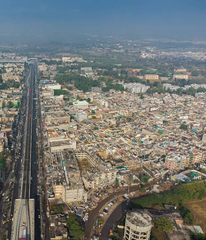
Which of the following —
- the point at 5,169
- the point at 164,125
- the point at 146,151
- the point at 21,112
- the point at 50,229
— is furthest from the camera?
the point at 21,112

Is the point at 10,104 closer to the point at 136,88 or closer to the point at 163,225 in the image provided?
the point at 136,88

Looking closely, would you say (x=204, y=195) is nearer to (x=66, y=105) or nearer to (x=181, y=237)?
(x=181, y=237)

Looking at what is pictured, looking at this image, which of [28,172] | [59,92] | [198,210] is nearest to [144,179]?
[198,210]

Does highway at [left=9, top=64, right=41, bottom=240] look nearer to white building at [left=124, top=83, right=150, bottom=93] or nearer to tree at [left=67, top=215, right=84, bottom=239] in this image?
tree at [left=67, top=215, right=84, bottom=239]

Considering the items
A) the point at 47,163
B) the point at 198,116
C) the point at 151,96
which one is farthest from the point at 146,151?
the point at 151,96

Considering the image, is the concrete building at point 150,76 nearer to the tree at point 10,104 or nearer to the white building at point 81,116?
the white building at point 81,116

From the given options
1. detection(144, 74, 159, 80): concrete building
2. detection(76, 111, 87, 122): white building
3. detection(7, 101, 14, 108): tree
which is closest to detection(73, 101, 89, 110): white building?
detection(76, 111, 87, 122): white building
